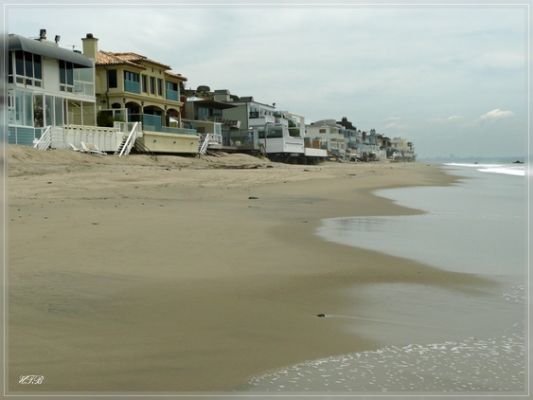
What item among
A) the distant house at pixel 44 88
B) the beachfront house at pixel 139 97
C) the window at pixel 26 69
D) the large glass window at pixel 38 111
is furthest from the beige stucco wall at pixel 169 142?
the window at pixel 26 69

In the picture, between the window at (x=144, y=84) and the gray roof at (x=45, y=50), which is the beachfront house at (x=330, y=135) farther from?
the gray roof at (x=45, y=50)

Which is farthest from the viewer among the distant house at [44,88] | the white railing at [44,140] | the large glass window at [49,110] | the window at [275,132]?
the window at [275,132]

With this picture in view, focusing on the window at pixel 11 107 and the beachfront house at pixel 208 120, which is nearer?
the window at pixel 11 107

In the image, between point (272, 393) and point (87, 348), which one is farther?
point (87, 348)

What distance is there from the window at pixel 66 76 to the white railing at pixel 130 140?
478 cm

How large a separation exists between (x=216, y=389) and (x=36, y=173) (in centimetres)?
1696

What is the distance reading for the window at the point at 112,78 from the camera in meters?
40.0

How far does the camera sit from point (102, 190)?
607 inches

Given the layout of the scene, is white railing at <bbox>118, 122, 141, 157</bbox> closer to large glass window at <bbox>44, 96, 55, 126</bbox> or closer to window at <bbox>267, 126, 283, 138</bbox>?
large glass window at <bbox>44, 96, 55, 126</bbox>

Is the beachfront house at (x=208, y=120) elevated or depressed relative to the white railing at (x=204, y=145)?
elevated

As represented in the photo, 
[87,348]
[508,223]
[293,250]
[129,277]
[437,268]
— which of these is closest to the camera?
[87,348]

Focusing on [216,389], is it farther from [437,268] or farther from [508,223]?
[508,223]

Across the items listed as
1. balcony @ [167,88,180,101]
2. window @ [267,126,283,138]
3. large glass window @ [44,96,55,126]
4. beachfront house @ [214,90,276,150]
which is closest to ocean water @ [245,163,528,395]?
large glass window @ [44,96,55,126]

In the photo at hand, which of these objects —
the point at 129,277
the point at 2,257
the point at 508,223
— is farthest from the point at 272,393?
the point at 508,223
